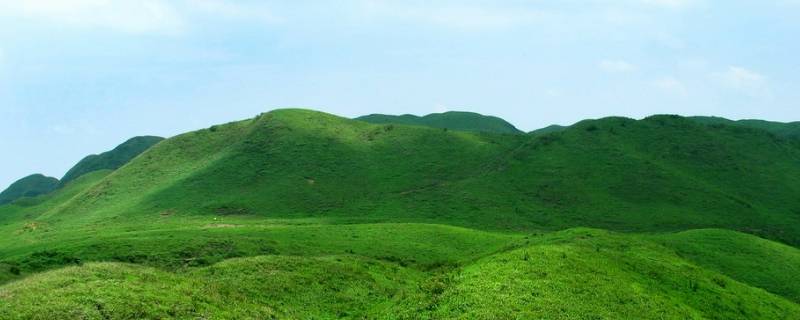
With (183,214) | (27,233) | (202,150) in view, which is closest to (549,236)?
(183,214)

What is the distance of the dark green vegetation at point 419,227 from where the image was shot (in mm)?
32125

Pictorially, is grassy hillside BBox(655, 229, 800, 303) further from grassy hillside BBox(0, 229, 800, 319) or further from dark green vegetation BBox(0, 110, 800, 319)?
grassy hillside BBox(0, 229, 800, 319)

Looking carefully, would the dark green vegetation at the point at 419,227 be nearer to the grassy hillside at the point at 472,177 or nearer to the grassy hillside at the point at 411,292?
the grassy hillside at the point at 411,292

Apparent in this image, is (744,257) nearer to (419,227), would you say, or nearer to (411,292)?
(419,227)

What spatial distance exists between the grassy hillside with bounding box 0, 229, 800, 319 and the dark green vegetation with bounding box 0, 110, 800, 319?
0.15 metres

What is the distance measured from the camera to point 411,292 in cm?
3512

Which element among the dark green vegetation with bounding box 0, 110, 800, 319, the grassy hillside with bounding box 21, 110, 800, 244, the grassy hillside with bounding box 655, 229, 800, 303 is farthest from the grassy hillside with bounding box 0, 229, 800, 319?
the grassy hillside with bounding box 21, 110, 800, 244

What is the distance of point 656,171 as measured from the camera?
11500 centimetres

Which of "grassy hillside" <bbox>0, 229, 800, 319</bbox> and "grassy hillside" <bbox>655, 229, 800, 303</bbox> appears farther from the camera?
"grassy hillside" <bbox>655, 229, 800, 303</bbox>

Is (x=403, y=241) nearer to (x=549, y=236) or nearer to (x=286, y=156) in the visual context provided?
(x=549, y=236)

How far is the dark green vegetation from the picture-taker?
105 feet

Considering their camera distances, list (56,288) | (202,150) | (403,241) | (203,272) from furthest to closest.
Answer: (202,150) → (403,241) → (203,272) → (56,288)

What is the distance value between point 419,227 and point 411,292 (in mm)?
38787

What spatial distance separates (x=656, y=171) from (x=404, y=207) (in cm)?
4747
